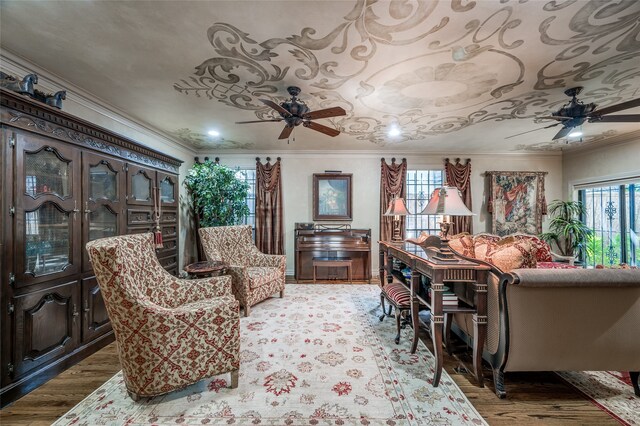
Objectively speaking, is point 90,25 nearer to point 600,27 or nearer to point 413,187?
point 600,27

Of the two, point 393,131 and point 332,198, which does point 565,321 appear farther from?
point 332,198

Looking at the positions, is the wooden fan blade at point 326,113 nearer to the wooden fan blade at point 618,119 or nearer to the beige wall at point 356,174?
the beige wall at point 356,174

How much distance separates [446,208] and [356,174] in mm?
3071

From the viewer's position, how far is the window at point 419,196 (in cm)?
517

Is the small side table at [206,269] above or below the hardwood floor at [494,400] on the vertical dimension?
above

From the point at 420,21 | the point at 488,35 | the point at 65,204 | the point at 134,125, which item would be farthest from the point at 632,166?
A: the point at 134,125

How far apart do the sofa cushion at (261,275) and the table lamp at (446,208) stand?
224 centimetres

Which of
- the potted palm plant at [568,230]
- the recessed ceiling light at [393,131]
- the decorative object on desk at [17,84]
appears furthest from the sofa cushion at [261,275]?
the potted palm plant at [568,230]

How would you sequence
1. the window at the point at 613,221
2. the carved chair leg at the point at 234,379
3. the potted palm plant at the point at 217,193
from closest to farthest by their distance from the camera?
the carved chair leg at the point at 234,379, the window at the point at 613,221, the potted palm plant at the point at 217,193

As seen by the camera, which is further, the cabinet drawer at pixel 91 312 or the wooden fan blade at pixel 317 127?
the wooden fan blade at pixel 317 127

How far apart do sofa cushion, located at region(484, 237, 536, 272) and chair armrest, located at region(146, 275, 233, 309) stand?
2.08 m

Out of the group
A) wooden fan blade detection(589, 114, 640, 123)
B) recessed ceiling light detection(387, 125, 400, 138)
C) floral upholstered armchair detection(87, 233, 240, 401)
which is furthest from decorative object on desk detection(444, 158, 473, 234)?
floral upholstered armchair detection(87, 233, 240, 401)

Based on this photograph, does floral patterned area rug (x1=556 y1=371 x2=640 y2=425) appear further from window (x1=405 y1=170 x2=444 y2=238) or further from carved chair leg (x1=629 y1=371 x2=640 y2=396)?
window (x1=405 y1=170 x2=444 y2=238)

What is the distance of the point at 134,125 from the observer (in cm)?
337
